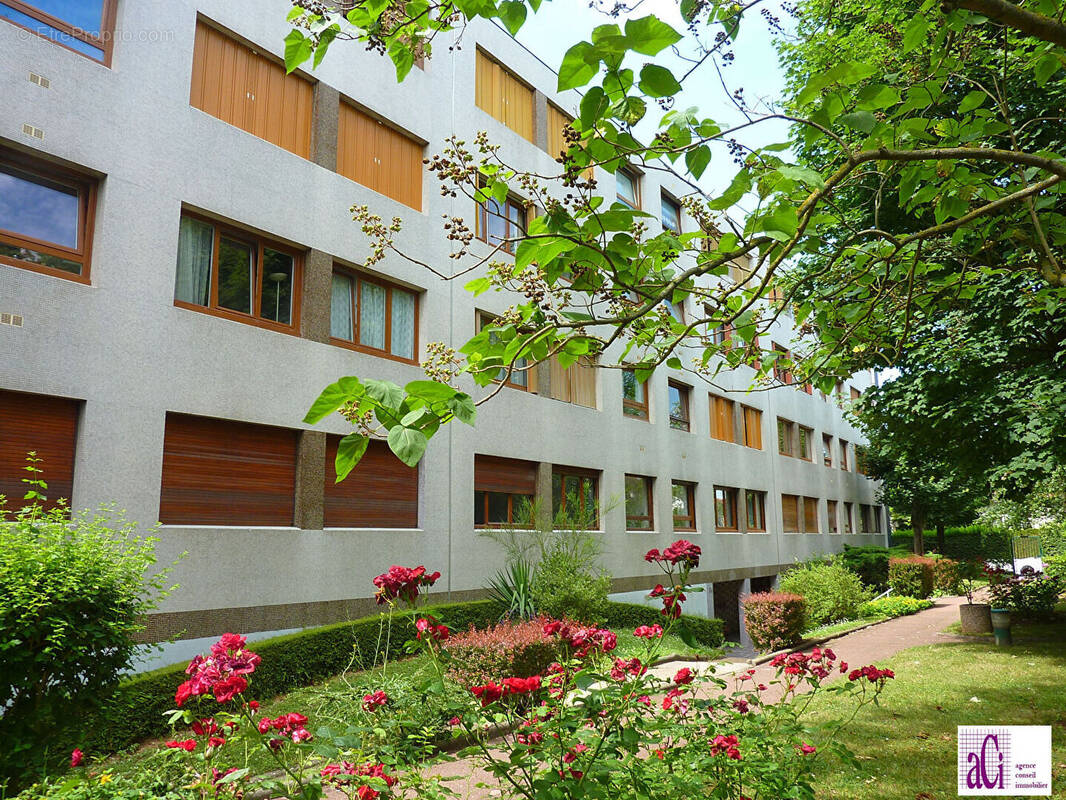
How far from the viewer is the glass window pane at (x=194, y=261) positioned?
10.3 metres

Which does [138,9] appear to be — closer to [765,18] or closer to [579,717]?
[765,18]

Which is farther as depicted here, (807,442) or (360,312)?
(807,442)

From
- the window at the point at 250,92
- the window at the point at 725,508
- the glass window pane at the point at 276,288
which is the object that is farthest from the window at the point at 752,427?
the window at the point at 250,92

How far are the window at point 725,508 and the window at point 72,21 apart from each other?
19545 millimetres

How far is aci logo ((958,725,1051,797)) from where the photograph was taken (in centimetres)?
564

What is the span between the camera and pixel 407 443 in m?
1.96

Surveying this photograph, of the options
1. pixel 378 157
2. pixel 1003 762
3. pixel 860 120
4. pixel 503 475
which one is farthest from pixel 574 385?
pixel 860 120

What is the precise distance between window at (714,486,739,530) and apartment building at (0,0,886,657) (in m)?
7.30

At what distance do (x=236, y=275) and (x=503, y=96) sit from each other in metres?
8.66

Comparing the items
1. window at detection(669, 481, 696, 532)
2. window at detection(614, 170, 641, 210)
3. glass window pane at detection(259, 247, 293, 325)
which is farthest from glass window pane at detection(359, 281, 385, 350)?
window at detection(669, 481, 696, 532)

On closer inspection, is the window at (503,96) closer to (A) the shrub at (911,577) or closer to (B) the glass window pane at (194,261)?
(B) the glass window pane at (194,261)

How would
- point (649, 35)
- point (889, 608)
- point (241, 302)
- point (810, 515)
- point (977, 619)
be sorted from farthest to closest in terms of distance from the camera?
point (810, 515) < point (889, 608) < point (977, 619) < point (241, 302) < point (649, 35)

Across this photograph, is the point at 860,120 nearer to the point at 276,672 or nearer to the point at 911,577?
the point at 276,672

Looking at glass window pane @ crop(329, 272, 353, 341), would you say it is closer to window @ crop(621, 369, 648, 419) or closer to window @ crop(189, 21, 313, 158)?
window @ crop(189, 21, 313, 158)
